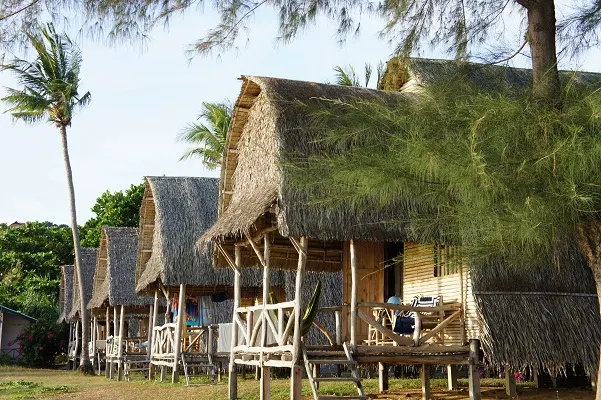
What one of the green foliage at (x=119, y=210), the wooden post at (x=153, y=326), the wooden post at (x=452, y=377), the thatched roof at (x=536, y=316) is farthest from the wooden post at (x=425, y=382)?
the green foliage at (x=119, y=210)

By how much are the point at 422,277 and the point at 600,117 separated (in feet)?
18.3

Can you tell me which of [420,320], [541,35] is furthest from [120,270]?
[541,35]

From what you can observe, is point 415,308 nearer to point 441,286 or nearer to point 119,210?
point 441,286

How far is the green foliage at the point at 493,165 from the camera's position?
6.77 metres

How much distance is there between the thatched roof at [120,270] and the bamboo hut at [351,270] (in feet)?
28.3

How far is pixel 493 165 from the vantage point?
684 cm

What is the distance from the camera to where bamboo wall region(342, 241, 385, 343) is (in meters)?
12.9

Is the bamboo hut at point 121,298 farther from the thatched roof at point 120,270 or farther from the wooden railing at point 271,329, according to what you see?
the wooden railing at point 271,329

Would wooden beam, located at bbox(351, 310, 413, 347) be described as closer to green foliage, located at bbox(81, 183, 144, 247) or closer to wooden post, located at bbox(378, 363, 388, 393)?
wooden post, located at bbox(378, 363, 388, 393)

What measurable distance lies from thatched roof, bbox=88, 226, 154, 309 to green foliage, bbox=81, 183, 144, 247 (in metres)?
10.8

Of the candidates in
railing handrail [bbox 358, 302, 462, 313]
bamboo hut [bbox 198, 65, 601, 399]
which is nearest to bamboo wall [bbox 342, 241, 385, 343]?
bamboo hut [bbox 198, 65, 601, 399]

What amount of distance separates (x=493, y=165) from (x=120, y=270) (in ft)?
51.5

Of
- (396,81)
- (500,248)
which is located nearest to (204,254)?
(396,81)

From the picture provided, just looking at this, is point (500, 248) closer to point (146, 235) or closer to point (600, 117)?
point (600, 117)
